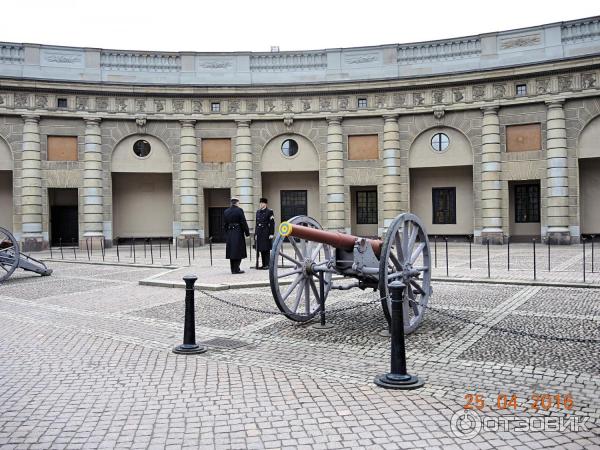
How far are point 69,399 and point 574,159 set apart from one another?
22.2m

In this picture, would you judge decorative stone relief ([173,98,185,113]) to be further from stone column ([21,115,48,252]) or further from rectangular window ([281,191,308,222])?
rectangular window ([281,191,308,222])

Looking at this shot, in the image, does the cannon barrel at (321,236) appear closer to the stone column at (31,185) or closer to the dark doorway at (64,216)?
the stone column at (31,185)

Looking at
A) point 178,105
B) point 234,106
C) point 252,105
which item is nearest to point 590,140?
point 252,105

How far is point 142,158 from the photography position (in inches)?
969

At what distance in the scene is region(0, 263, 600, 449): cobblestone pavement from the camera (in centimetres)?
379

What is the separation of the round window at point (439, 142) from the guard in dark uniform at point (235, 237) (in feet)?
44.5

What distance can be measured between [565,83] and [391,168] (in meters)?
7.90

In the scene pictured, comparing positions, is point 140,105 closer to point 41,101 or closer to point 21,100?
point 41,101

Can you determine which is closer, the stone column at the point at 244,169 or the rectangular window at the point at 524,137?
the rectangular window at the point at 524,137

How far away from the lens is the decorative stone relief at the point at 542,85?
21.9 metres

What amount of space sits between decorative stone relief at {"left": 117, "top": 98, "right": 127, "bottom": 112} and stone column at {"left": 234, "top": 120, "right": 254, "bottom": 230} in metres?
5.22

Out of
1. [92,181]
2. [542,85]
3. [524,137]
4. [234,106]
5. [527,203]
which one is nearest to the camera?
[542,85]

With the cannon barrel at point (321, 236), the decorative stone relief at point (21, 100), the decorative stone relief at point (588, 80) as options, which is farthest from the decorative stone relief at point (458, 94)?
the decorative stone relief at point (21, 100)

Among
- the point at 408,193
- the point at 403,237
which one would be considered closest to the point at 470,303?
Result: the point at 403,237
